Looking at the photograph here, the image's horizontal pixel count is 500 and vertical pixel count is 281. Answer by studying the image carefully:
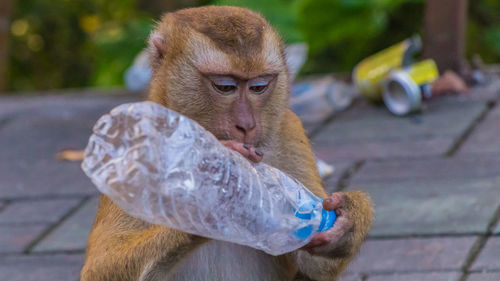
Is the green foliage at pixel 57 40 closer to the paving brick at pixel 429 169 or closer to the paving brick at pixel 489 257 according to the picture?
the paving brick at pixel 429 169

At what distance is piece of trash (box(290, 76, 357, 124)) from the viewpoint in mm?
6688

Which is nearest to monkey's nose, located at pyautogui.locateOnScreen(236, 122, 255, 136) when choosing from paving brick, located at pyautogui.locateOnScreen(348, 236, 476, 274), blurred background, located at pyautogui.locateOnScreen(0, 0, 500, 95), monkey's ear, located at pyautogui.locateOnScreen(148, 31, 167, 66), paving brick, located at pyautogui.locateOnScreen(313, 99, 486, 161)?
monkey's ear, located at pyautogui.locateOnScreen(148, 31, 167, 66)

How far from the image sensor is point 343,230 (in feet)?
9.59

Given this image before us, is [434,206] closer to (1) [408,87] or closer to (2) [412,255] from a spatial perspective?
(2) [412,255]

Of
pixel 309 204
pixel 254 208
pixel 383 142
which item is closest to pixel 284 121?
pixel 309 204

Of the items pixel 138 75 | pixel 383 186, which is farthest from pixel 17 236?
pixel 138 75

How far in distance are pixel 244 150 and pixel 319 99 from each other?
161 inches

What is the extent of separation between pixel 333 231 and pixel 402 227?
4.85 ft

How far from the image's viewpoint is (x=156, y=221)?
2592mm

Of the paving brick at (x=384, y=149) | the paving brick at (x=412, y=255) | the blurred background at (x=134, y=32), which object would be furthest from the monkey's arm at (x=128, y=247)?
the blurred background at (x=134, y=32)

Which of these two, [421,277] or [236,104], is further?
[421,277]

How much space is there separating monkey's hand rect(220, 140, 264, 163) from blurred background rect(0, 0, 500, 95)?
4636mm

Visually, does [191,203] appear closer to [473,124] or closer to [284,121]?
[284,121]

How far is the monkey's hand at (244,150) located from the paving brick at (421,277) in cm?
124
